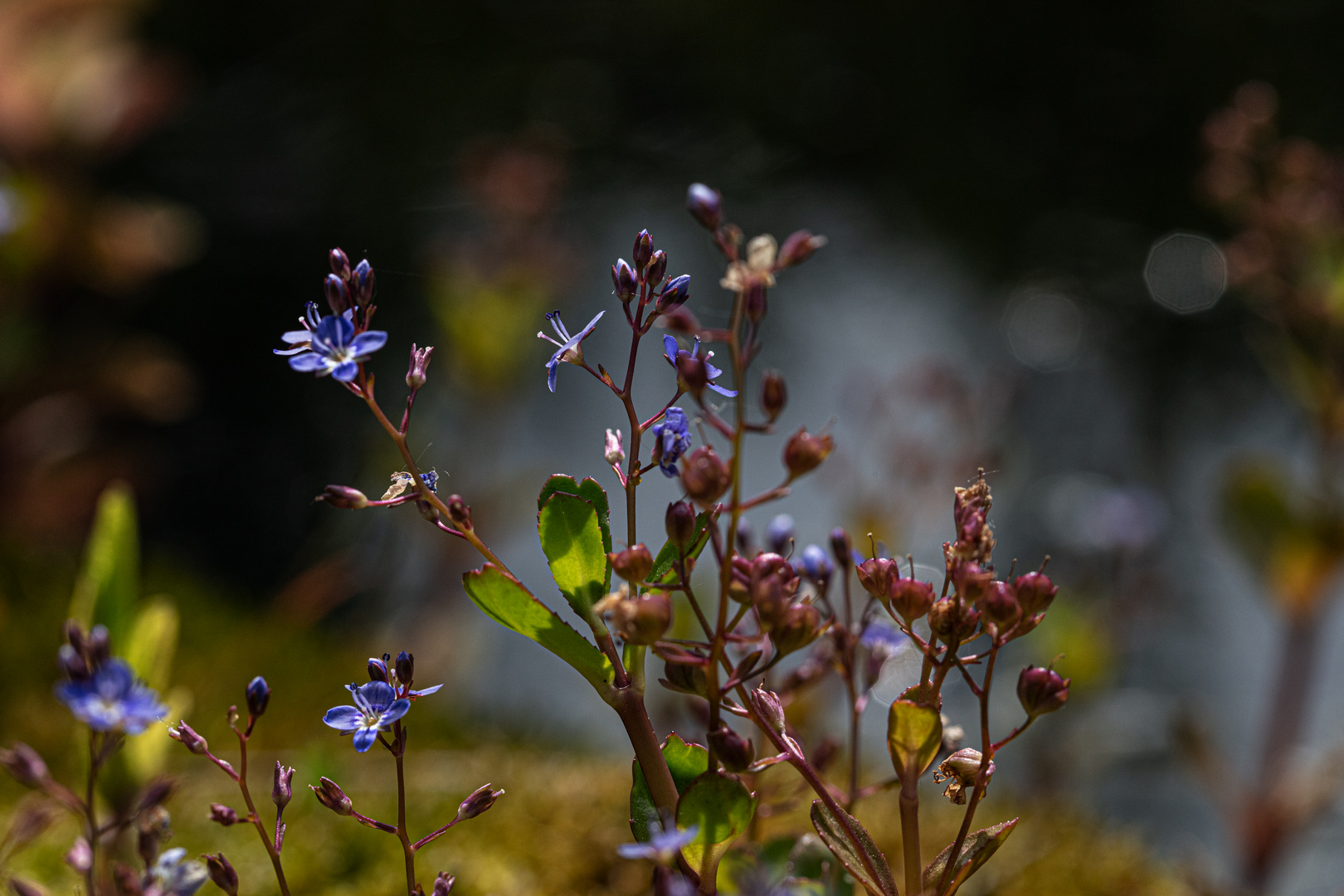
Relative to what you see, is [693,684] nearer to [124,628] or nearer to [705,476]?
[705,476]

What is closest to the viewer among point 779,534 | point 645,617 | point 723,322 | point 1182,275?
point 645,617

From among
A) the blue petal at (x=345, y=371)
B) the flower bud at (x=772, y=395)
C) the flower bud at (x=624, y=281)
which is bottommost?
the blue petal at (x=345, y=371)

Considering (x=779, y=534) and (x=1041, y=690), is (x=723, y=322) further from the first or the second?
(x=1041, y=690)

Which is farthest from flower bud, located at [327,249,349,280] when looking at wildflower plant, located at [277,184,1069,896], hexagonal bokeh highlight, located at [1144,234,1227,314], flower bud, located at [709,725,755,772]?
hexagonal bokeh highlight, located at [1144,234,1227,314]

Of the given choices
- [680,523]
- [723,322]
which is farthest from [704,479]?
[723,322]

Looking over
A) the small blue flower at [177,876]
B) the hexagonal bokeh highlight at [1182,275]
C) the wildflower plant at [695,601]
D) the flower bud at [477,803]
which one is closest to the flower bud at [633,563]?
the wildflower plant at [695,601]

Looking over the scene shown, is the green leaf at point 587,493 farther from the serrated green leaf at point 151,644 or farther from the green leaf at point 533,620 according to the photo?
the serrated green leaf at point 151,644

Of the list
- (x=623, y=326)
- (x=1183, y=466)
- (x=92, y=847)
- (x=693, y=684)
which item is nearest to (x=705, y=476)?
(x=693, y=684)
